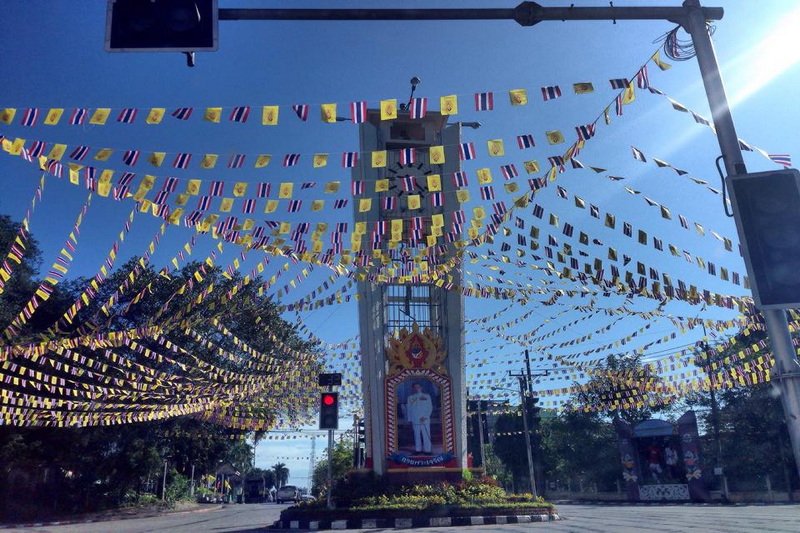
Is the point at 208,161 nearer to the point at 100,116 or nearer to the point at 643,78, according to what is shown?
the point at 100,116

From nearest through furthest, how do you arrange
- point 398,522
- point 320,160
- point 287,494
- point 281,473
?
point 320,160 < point 398,522 < point 287,494 < point 281,473

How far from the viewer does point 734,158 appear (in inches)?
166

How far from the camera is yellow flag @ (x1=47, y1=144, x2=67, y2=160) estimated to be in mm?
9320

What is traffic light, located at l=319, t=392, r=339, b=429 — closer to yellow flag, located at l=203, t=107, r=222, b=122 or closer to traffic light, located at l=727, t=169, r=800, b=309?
yellow flag, located at l=203, t=107, r=222, b=122

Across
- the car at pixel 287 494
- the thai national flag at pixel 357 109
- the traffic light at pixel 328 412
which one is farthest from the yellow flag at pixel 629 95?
the car at pixel 287 494

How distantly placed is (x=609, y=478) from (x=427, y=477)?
3304cm

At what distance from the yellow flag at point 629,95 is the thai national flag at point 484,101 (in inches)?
85.2

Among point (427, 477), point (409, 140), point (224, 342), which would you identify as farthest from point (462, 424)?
point (224, 342)

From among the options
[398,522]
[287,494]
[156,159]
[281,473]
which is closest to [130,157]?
[156,159]

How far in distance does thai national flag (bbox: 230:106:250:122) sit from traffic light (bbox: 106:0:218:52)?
441 centimetres

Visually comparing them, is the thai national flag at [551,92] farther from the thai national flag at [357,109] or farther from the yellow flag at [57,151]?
the yellow flag at [57,151]

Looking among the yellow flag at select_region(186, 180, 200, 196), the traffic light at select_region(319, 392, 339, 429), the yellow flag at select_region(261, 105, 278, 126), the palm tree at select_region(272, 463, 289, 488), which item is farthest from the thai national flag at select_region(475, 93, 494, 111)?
the palm tree at select_region(272, 463, 289, 488)

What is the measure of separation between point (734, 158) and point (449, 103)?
5041 millimetres

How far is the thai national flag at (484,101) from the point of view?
8.54m
